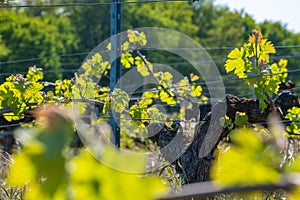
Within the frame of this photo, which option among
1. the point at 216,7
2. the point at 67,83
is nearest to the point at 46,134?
the point at 67,83

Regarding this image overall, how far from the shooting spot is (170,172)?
3850 mm

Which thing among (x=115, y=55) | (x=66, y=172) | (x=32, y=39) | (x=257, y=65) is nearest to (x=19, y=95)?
(x=115, y=55)

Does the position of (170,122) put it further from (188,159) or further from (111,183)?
(111,183)

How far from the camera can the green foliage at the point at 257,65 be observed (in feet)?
12.3

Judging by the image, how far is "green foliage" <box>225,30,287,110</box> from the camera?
376cm

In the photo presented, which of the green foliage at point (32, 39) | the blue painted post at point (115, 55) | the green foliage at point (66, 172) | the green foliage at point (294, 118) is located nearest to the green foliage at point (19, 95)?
the blue painted post at point (115, 55)

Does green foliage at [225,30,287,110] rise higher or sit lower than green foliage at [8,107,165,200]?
higher

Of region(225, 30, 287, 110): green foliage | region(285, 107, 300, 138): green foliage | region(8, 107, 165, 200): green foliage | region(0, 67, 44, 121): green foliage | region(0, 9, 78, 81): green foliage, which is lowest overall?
region(285, 107, 300, 138): green foliage

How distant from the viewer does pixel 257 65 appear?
12.4ft

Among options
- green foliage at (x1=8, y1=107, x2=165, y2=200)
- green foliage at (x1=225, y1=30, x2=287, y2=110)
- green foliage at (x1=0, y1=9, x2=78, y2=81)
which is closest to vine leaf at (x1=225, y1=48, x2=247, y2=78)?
green foliage at (x1=225, y1=30, x2=287, y2=110)

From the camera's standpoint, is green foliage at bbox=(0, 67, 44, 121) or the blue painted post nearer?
green foliage at bbox=(0, 67, 44, 121)

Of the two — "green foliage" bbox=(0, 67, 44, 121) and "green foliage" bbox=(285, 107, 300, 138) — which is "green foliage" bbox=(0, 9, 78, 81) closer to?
"green foliage" bbox=(285, 107, 300, 138)

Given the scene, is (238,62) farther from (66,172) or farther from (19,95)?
(66,172)

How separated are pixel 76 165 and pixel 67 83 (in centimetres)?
383
